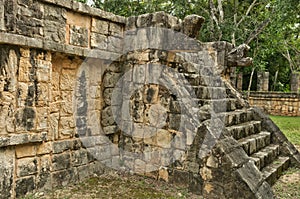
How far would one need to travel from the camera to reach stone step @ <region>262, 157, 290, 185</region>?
14.1 feet

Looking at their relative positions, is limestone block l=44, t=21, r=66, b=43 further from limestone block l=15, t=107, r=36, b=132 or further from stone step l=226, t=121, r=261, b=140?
stone step l=226, t=121, r=261, b=140

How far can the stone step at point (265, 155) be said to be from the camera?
435 centimetres

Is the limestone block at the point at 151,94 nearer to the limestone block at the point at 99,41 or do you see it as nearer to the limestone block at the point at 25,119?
the limestone block at the point at 99,41

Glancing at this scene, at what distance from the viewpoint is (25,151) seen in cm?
370

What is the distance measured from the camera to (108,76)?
4844 mm

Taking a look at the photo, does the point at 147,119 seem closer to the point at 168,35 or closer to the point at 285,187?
the point at 168,35

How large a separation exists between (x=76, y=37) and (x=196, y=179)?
258 centimetres

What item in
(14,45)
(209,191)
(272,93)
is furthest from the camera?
(272,93)

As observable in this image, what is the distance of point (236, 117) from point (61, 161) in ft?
9.20

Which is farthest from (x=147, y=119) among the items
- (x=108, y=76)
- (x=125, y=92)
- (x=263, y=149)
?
(x=263, y=149)

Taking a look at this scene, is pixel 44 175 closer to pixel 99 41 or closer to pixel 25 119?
pixel 25 119

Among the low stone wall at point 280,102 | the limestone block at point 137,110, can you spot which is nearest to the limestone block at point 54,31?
the limestone block at point 137,110

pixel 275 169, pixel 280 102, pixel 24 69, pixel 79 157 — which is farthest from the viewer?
pixel 280 102

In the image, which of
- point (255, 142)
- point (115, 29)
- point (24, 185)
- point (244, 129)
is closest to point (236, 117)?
point (244, 129)
